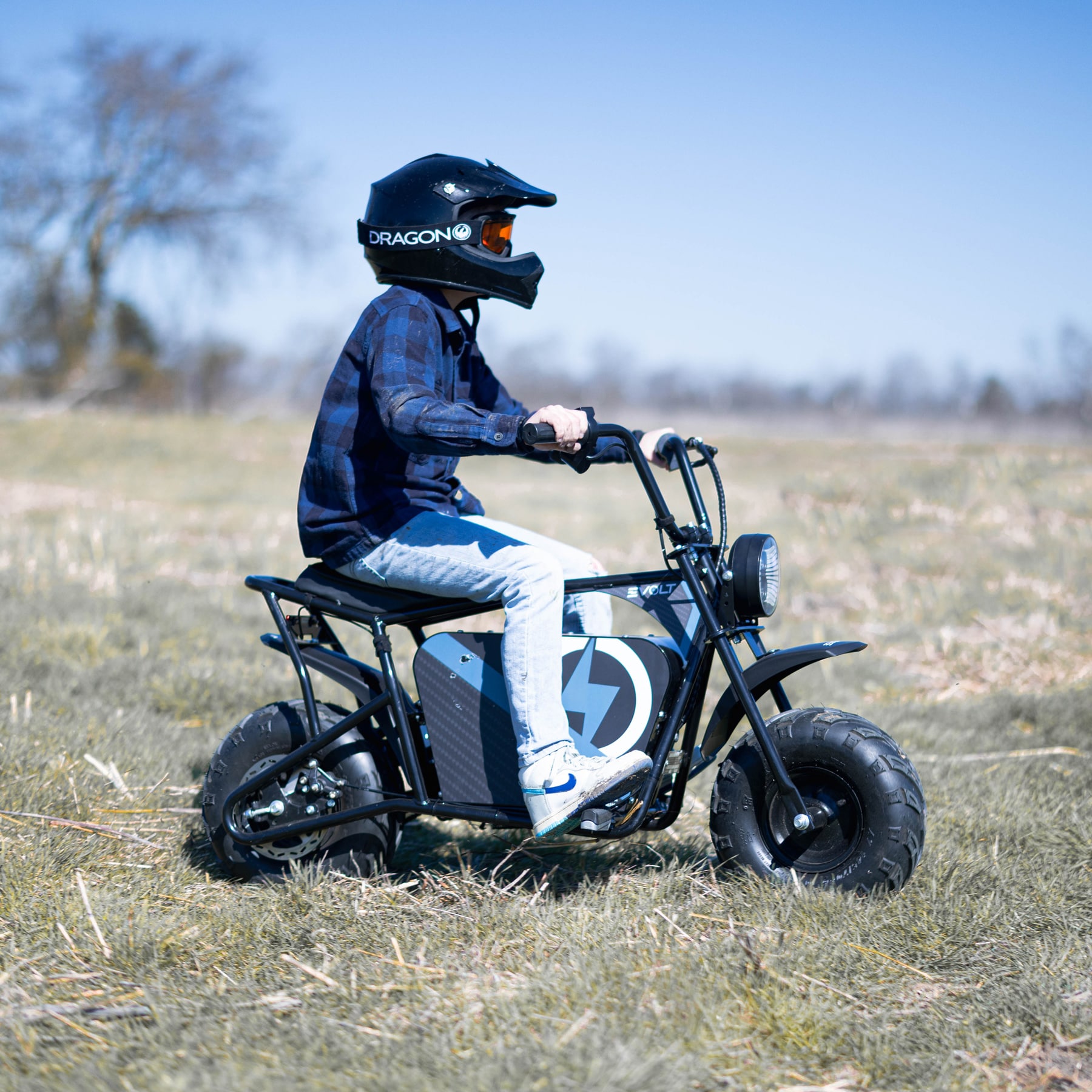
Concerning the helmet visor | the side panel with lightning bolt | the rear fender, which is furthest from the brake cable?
the rear fender

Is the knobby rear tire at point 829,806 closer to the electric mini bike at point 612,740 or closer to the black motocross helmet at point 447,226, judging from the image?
the electric mini bike at point 612,740

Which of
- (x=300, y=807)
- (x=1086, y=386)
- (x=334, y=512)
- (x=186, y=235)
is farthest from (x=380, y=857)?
(x=1086, y=386)

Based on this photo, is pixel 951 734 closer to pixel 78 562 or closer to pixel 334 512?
pixel 334 512

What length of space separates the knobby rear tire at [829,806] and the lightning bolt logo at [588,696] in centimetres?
45

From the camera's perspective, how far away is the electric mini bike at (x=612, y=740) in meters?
3.45

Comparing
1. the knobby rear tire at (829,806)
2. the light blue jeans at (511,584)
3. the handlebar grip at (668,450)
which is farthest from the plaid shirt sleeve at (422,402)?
the knobby rear tire at (829,806)

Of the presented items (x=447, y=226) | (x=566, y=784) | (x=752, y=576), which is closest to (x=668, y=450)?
(x=752, y=576)

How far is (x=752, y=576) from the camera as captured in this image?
346 centimetres

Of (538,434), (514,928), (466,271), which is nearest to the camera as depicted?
(538,434)

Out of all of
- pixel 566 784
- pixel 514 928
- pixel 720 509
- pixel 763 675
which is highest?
pixel 720 509

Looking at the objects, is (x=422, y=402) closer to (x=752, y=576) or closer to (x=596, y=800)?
(x=752, y=576)

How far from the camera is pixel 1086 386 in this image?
55.0 meters

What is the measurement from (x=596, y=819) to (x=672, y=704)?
18.1 inches

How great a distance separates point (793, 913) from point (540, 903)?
0.80 m
